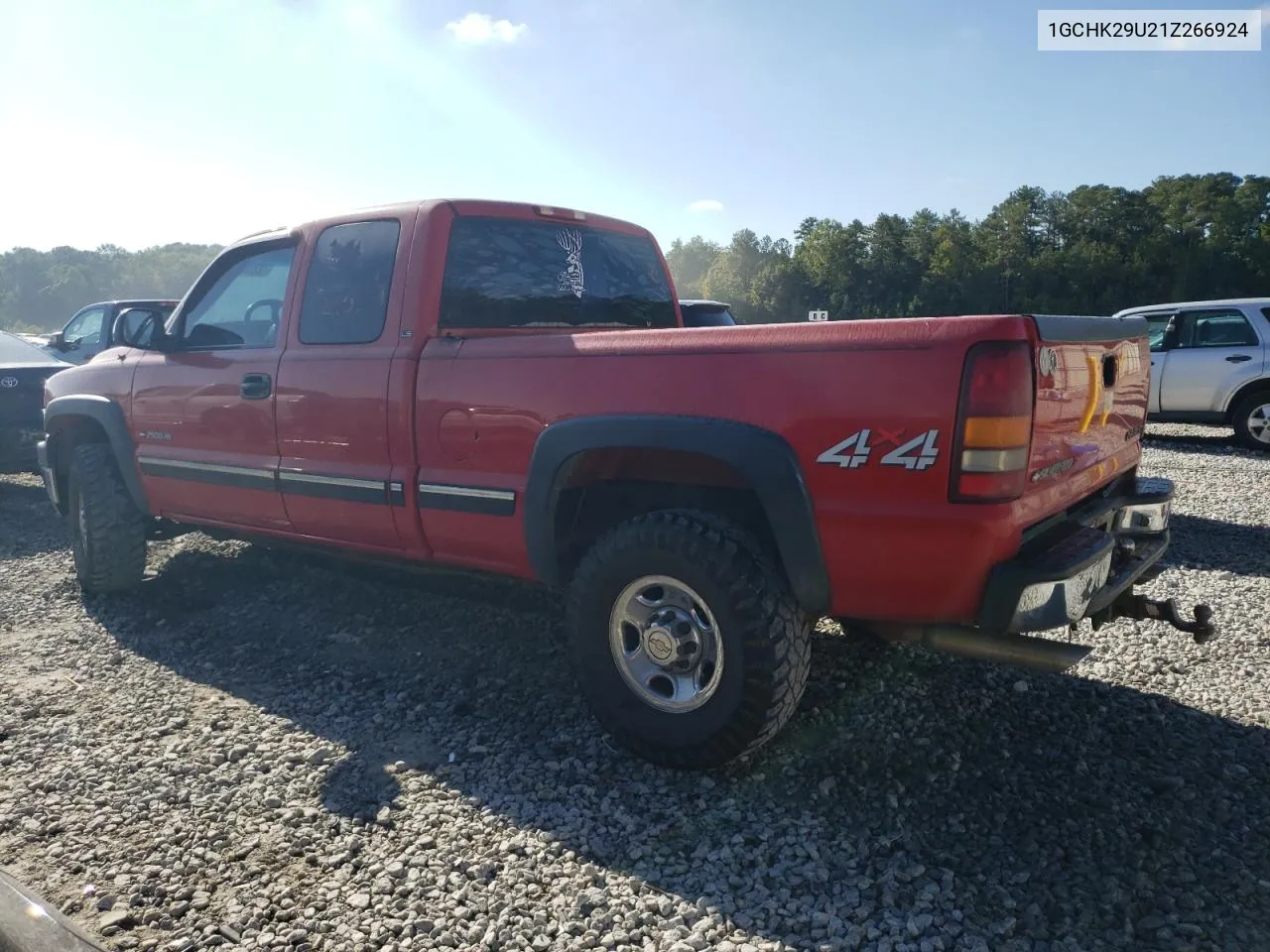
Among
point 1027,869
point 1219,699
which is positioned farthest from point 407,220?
point 1219,699

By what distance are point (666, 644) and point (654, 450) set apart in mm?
629

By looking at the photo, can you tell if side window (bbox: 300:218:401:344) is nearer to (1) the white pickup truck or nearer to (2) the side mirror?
(2) the side mirror

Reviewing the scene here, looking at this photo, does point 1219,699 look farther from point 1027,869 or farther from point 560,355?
point 560,355

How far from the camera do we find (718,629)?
2.77m

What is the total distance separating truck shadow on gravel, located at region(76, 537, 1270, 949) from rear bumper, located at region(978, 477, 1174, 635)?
0.61 metres

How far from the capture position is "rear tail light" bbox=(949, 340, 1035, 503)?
229 centimetres

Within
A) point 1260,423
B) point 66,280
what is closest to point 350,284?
point 1260,423

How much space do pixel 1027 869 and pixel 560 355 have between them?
2.07 meters

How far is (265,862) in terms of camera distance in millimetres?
2557

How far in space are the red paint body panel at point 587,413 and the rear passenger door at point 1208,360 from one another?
8199 millimetres

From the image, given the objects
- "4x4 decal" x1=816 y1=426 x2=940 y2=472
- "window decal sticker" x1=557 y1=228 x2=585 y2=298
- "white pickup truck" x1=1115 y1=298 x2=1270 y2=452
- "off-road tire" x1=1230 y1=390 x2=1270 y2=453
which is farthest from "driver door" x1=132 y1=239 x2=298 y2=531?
"off-road tire" x1=1230 y1=390 x2=1270 y2=453

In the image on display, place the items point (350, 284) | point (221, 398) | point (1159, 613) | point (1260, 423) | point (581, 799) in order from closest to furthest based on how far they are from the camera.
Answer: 1. point (581, 799)
2. point (1159, 613)
3. point (350, 284)
4. point (221, 398)
5. point (1260, 423)

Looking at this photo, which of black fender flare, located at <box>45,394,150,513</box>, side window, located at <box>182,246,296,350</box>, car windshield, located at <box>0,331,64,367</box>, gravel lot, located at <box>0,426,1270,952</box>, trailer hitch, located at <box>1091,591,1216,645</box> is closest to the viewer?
gravel lot, located at <box>0,426,1270,952</box>

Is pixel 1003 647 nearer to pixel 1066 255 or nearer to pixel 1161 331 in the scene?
pixel 1161 331
